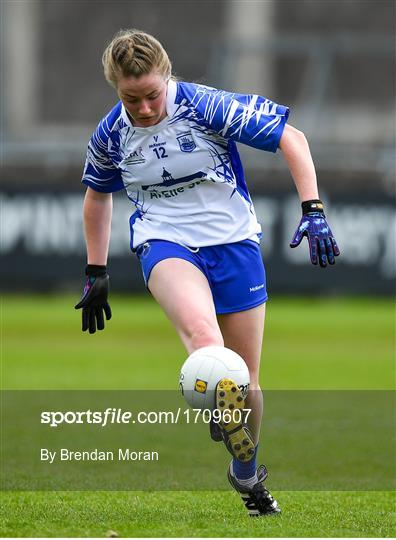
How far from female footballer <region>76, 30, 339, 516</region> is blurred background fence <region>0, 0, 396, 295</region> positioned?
28.0ft

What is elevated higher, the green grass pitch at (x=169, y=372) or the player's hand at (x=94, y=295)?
the player's hand at (x=94, y=295)

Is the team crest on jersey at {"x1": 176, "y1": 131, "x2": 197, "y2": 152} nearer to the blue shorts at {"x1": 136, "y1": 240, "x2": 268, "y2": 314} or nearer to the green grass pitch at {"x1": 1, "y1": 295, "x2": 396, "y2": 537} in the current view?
the blue shorts at {"x1": 136, "y1": 240, "x2": 268, "y2": 314}

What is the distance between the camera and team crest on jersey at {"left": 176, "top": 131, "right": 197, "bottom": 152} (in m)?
6.14

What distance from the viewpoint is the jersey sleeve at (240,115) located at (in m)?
6.02

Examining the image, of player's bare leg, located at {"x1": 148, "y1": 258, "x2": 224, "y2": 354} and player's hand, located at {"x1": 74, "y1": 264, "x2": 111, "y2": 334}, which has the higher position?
player's bare leg, located at {"x1": 148, "y1": 258, "x2": 224, "y2": 354}

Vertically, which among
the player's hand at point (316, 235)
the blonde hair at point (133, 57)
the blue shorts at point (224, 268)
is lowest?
the blue shorts at point (224, 268)

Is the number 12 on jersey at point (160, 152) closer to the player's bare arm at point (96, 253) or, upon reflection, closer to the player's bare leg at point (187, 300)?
the player's bare leg at point (187, 300)

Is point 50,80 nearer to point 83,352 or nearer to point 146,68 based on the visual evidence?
point 83,352

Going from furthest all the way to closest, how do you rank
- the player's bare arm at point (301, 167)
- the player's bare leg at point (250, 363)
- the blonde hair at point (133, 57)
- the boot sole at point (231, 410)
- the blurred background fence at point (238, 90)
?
the blurred background fence at point (238, 90), the player's bare leg at point (250, 363), the player's bare arm at point (301, 167), the blonde hair at point (133, 57), the boot sole at point (231, 410)

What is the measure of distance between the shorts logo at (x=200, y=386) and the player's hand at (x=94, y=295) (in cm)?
133

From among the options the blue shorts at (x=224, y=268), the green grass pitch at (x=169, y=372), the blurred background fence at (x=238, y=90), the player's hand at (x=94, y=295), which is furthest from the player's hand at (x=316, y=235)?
the blurred background fence at (x=238, y=90)

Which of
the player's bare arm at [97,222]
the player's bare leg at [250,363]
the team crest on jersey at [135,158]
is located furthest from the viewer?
the player's bare arm at [97,222]

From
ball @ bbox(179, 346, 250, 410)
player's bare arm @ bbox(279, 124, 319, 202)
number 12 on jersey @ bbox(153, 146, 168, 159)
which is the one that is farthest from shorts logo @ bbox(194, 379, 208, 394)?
number 12 on jersey @ bbox(153, 146, 168, 159)

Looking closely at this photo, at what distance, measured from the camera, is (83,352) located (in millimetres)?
14789
